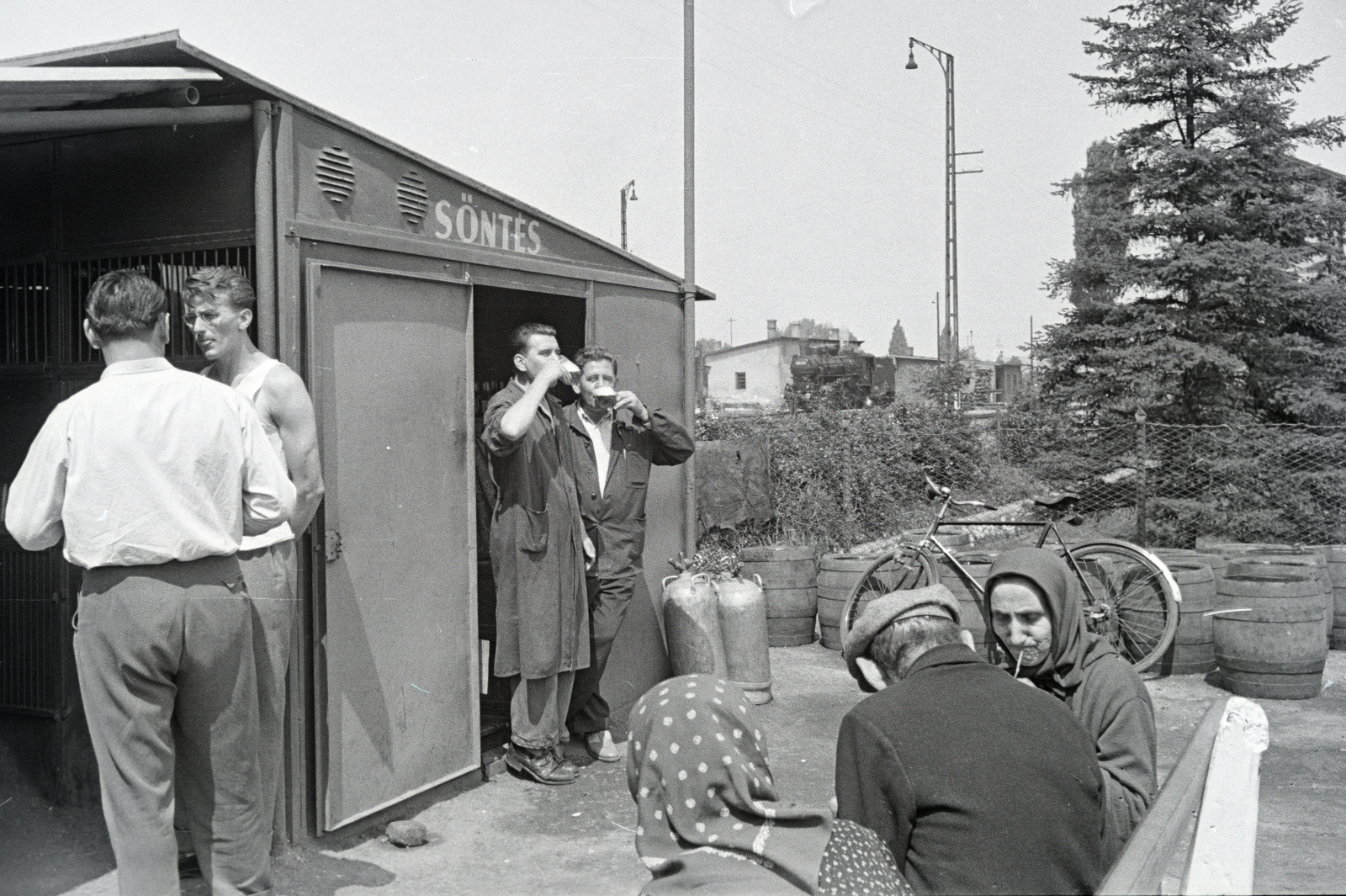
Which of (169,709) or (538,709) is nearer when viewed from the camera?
(169,709)

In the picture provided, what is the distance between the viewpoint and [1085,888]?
234 cm

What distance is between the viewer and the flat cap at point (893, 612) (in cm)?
265

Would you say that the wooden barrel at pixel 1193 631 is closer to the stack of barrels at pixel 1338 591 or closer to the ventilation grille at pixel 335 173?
the stack of barrels at pixel 1338 591

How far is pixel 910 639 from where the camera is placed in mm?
2604

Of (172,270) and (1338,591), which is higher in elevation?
(172,270)

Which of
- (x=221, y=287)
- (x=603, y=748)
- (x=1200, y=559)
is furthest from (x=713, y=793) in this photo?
(x=1200, y=559)

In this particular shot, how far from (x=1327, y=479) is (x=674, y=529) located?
31.3 ft

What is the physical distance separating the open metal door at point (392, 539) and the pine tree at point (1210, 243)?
37.9ft

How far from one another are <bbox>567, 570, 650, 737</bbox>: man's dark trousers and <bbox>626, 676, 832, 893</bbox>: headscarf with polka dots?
10.8 feet

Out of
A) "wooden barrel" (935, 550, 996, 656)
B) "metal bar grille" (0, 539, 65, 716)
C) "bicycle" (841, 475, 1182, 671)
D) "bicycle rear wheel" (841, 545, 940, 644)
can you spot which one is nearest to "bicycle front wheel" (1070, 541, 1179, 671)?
"bicycle" (841, 475, 1182, 671)

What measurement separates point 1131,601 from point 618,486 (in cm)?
414

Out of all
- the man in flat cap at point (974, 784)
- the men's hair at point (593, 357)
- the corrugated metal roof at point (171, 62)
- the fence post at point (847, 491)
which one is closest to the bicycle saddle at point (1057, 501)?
the men's hair at point (593, 357)

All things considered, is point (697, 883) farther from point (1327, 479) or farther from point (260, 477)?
point (1327, 479)

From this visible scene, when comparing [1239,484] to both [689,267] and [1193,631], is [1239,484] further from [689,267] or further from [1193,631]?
[689,267]
